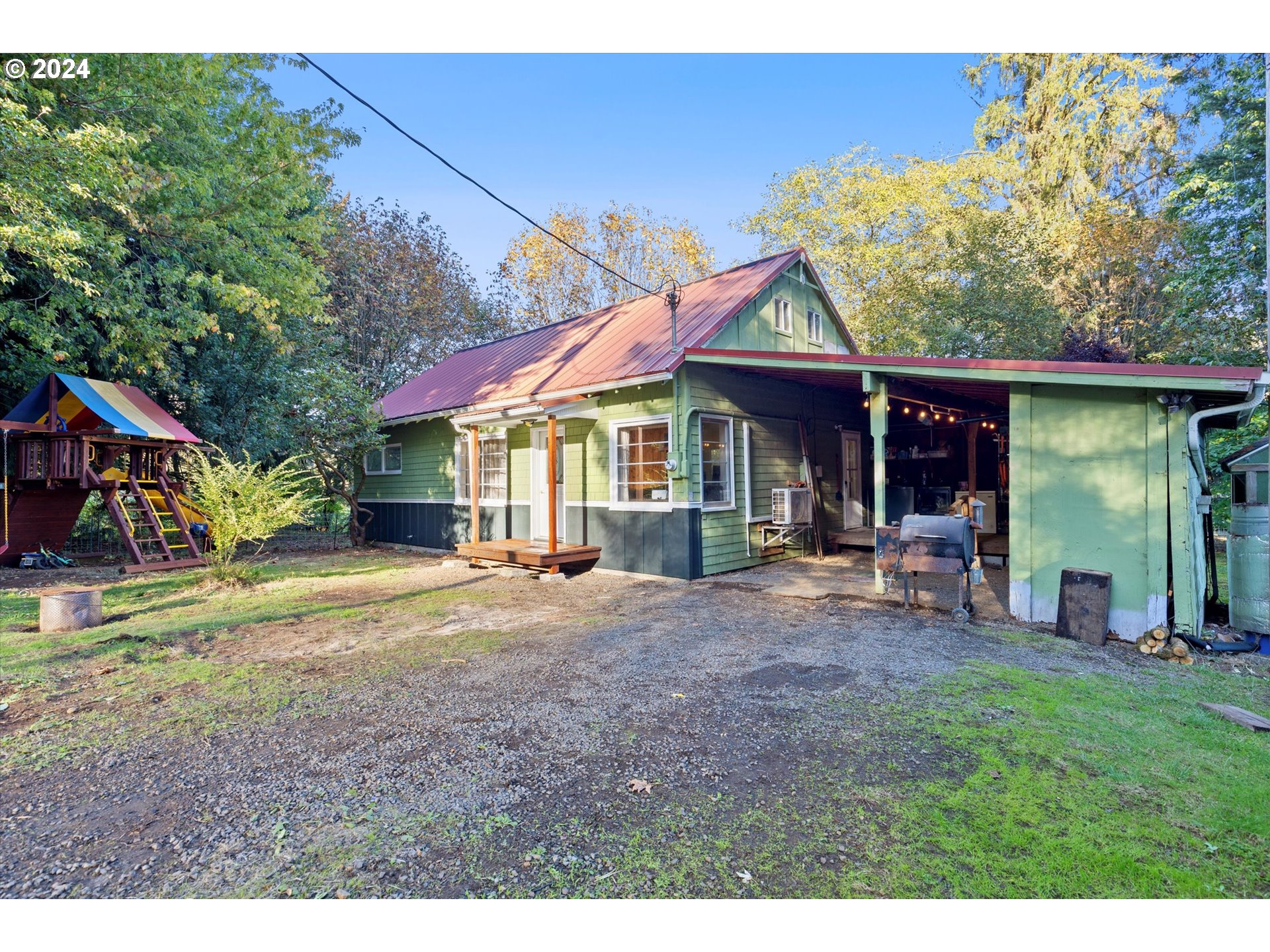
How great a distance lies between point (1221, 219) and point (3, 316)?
2049 cm

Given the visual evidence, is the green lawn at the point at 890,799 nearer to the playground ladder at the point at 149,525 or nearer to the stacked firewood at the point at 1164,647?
the stacked firewood at the point at 1164,647

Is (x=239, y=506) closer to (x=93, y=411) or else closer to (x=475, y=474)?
(x=475, y=474)

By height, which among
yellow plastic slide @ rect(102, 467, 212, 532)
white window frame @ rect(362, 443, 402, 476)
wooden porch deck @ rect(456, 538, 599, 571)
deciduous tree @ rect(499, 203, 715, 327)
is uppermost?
deciduous tree @ rect(499, 203, 715, 327)

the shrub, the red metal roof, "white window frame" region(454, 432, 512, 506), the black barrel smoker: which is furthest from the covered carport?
the shrub

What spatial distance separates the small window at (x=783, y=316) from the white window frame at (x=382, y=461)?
8.41 metres

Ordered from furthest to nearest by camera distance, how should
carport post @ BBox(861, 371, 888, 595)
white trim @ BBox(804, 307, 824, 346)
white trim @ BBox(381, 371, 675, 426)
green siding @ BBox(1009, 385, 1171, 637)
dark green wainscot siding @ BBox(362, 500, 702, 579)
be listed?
white trim @ BBox(804, 307, 824, 346) < dark green wainscot siding @ BBox(362, 500, 702, 579) < white trim @ BBox(381, 371, 675, 426) < carport post @ BBox(861, 371, 888, 595) < green siding @ BBox(1009, 385, 1171, 637)

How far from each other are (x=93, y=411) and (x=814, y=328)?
1245cm

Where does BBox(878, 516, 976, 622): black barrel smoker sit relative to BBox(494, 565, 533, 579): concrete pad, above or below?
above

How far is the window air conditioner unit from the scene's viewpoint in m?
9.52

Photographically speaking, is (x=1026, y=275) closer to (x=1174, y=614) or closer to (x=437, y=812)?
(x=1174, y=614)

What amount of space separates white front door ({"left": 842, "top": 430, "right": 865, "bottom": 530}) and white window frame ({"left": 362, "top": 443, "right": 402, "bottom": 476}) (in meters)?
9.38

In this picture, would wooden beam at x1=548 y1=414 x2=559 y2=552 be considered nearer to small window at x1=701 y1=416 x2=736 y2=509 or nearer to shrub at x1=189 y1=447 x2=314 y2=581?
small window at x1=701 y1=416 x2=736 y2=509
